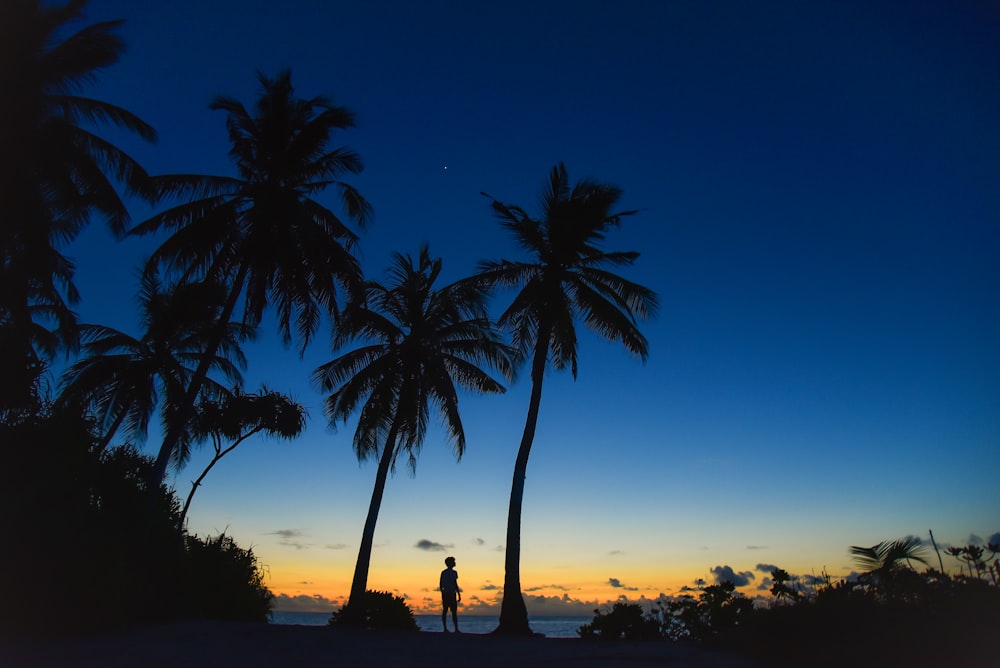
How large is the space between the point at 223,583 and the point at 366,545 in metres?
4.03

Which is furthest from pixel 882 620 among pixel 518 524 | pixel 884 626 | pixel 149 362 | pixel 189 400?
pixel 149 362

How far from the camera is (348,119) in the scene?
60.2 feet

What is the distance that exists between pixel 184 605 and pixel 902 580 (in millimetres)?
15306

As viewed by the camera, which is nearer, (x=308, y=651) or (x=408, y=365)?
(x=308, y=651)

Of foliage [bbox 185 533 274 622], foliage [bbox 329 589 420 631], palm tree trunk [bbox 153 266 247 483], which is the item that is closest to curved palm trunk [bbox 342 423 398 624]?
foliage [bbox 329 589 420 631]

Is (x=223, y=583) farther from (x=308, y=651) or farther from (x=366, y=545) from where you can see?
(x=308, y=651)

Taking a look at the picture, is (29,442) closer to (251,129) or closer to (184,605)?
(184,605)

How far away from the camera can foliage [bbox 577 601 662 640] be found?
13.4 metres

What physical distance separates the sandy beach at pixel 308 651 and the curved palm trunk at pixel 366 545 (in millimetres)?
4907

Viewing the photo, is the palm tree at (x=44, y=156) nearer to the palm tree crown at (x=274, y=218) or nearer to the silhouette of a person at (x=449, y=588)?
the palm tree crown at (x=274, y=218)

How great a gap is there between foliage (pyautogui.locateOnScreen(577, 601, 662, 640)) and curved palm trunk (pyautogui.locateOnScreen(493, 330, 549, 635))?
5.27ft

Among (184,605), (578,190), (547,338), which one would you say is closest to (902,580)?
(547,338)

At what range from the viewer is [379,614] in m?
18.4

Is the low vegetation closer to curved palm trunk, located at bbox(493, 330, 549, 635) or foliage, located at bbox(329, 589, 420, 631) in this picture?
curved palm trunk, located at bbox(493, 330, 549, 635)
